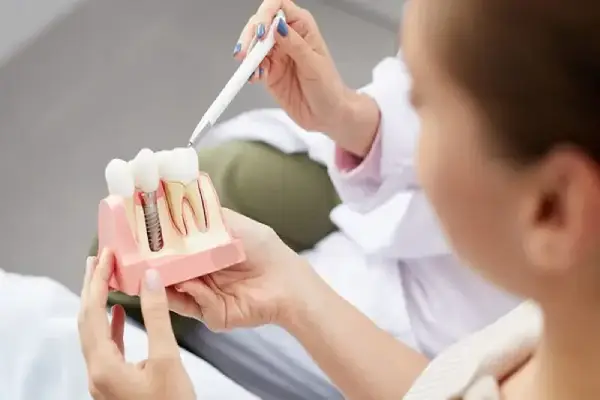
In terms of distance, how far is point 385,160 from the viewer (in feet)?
2.63

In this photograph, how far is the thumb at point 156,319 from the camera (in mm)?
527

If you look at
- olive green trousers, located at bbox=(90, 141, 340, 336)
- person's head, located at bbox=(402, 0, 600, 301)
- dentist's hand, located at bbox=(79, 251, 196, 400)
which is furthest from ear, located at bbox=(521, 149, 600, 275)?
olive green trousers, located at bbox=(90, 141, 340, 336)

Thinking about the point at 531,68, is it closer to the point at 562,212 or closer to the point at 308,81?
the point at 562,212

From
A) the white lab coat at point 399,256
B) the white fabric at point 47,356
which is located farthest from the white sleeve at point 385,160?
the white fabric at point 47,356

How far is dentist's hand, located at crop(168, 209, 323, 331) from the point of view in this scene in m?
0.62

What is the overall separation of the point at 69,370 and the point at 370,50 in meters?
0.85

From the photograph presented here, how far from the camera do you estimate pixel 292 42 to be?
70 cm

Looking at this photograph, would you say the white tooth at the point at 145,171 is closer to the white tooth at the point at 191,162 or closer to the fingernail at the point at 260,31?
the white tooth at the point at 191,162

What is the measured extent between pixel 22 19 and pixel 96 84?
0.54 feet

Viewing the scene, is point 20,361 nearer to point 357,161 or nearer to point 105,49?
point 357,161

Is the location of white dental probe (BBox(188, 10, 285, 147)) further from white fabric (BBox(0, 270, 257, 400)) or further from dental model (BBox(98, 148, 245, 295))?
white fabric (BBox(0, 270, 257, 400))

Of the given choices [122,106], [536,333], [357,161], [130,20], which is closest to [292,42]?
[357,161]

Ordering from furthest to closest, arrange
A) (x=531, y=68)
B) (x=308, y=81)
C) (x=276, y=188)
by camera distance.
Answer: (x=276, y=188), (x=308, y=81), (x=531, y=68)

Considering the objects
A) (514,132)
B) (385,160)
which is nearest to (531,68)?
(514,132)
